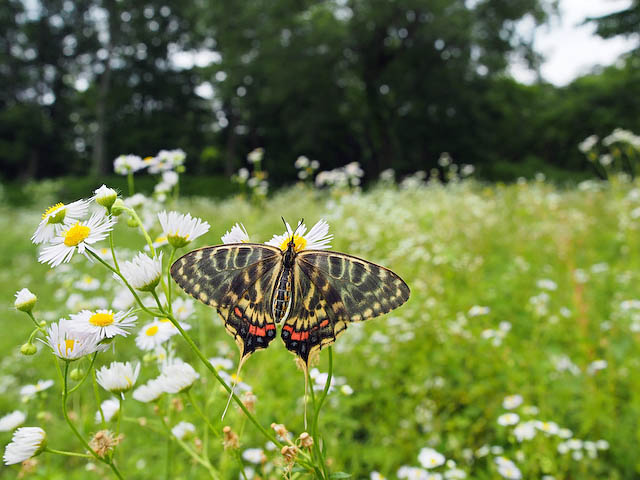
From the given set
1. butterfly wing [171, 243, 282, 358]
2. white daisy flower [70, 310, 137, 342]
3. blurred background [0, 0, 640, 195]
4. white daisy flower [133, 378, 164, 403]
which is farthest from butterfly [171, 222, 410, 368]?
blurred background [0, 0, 640, 195]

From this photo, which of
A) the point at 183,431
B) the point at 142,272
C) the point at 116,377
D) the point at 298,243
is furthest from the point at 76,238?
the point at 183,431

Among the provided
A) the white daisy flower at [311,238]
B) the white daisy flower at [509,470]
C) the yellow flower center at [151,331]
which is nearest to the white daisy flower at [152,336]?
the yellow flower center at [151,331]

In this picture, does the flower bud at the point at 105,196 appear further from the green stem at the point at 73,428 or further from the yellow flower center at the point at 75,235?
the green stem at the point at 73,428

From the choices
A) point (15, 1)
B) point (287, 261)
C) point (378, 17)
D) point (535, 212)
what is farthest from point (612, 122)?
point (15, 1)

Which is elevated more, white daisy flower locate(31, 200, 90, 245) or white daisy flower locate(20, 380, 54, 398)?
white daisy flower locate(31, 200, 90, 245)

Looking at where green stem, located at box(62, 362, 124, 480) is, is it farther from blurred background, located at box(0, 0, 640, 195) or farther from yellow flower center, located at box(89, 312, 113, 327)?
blurred background, located at box(0, 0, 640, 195)

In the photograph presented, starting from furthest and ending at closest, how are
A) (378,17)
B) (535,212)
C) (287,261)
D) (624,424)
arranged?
(378,17)
(535,212)
(624,424)
(287,261)

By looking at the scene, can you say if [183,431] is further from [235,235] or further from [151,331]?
[235,235]

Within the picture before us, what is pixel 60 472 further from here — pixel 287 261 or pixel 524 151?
pixel 524 151
